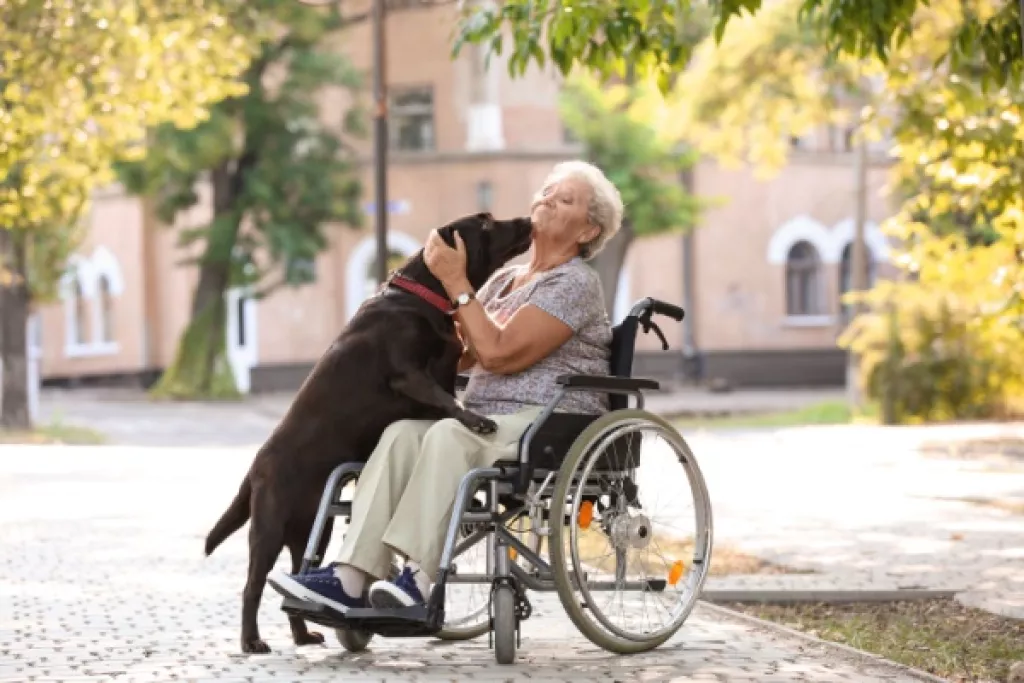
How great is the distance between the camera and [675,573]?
671 centimetres

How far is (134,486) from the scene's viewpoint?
1566cm

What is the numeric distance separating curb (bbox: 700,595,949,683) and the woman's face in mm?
1612

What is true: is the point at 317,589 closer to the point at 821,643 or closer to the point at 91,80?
the point at 821,643

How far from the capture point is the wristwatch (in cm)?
643

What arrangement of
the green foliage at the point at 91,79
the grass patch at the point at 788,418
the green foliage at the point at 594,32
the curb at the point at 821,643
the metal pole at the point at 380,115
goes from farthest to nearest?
the grass patch at the point at 788,418 → the metal pole at the point at 380,115 → the green foliage at the point at 91,79 → the green foliage at the point at 594,32 → the curb at the point at 821,643

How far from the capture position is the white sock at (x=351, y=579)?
6.03m

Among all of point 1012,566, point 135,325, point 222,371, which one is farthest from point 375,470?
point 135,325

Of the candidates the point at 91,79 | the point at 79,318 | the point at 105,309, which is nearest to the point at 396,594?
the point at 91,79

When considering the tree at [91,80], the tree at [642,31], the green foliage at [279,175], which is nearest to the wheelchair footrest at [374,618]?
the tree at [642,31]

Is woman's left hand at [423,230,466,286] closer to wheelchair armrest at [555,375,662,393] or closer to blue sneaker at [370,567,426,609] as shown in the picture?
wheelchair armrest at [555,375,662,393]

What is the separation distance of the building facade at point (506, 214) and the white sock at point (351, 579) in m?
33.1

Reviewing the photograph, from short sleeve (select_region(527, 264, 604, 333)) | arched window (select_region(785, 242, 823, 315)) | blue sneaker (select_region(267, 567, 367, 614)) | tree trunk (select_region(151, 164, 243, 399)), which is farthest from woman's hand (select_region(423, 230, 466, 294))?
arched window (select_region(785, 242, 823, 315))

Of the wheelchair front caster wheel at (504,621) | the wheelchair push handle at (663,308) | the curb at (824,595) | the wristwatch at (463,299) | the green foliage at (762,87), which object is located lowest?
the curb at (824,595)

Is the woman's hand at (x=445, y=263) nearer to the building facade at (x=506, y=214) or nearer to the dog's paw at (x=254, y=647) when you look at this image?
the dog's paw at (x=254, y=647)
